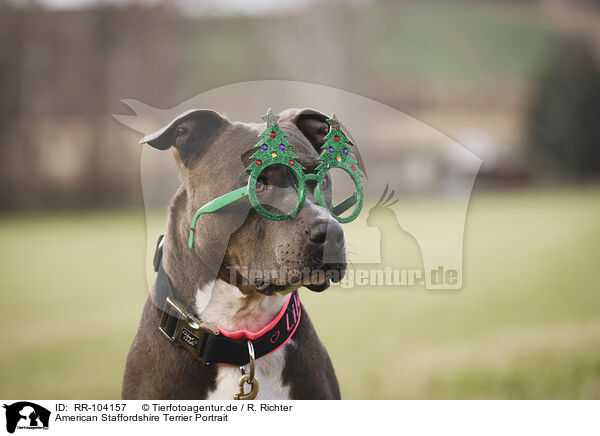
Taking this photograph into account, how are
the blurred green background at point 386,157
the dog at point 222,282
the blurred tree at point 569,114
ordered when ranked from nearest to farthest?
the dog at point 222,282 → the blurred green background at point 386,157 → the blurred tree at point 569,114

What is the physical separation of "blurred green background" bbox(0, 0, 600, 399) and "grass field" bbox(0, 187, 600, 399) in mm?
14

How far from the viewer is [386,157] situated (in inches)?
96.3

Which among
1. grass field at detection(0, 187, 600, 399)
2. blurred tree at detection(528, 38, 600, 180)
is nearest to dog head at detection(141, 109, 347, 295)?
grass field at detection(0, 187, 600, 399)

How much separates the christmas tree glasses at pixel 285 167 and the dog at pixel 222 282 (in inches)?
1.0

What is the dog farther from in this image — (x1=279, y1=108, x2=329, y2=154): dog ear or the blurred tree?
the blurred tree

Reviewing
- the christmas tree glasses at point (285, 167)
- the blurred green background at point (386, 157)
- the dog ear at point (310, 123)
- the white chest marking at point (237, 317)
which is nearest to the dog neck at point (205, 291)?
the white chest marking at point (237, 317)

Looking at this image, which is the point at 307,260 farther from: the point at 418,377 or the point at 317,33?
the point at 317,33

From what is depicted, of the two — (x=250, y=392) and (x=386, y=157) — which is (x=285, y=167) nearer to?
(x=250, y=392)

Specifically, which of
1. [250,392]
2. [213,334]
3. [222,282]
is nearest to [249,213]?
[222,282]

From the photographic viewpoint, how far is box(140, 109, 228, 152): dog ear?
122 cm

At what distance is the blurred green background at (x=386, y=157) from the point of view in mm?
2256

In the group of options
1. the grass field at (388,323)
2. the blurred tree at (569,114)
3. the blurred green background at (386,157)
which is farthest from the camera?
the blurred tree at (569,114)

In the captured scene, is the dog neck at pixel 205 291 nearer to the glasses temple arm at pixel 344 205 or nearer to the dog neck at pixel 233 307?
the dog neck at pixel 233 307

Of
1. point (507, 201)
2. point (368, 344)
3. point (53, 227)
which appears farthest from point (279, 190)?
point (507, 201)
